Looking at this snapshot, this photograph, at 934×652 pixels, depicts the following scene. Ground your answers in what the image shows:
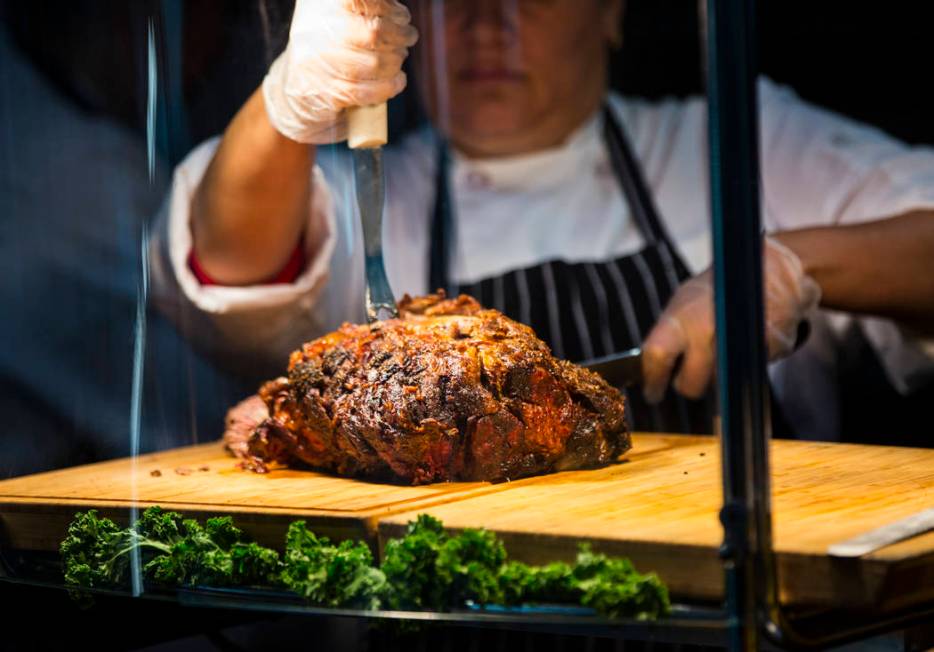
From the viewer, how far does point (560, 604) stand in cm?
120

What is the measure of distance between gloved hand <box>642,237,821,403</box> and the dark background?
53 centimetres

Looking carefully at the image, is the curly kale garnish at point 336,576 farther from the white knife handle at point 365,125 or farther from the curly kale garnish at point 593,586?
the white knife handle at point 365,125

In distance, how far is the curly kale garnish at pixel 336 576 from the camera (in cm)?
128

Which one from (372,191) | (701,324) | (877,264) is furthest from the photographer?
(877,264)

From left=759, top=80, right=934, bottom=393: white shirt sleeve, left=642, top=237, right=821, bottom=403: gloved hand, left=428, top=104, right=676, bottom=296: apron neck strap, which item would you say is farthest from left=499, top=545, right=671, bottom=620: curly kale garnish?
left=759, top=80, right=934, bottom=393: white shirt sleeve

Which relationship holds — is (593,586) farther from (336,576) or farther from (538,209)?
(538,209)

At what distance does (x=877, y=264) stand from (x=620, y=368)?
2.41 ft

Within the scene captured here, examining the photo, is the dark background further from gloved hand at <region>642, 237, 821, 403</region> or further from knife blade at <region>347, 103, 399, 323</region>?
gloved hand at <region>642, 237, 821, 403</region>

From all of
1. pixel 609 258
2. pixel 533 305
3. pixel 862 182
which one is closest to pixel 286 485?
pixel 533 305

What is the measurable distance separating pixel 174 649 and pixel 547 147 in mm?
1414

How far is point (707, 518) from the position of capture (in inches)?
48.8

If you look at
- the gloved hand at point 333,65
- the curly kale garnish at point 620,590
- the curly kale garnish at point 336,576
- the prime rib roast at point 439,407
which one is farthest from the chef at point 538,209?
the curly kale garnish at point 336,576

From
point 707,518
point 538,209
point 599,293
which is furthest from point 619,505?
point 538,209

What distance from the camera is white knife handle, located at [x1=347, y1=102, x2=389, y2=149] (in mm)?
1650
